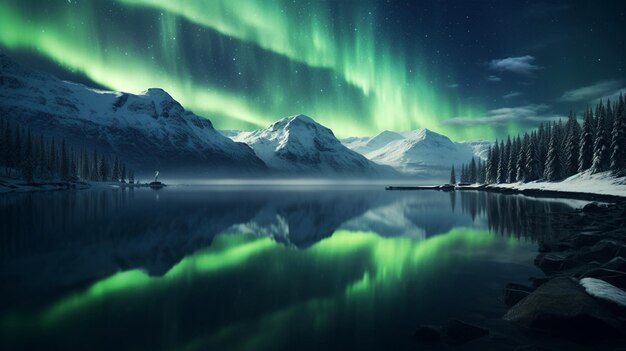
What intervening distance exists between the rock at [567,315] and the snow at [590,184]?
64.9 meters

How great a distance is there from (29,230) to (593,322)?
42168 mm

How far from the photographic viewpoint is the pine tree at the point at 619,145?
77.1 m

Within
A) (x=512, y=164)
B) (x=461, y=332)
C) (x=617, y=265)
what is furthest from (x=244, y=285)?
(x=512, y=164)

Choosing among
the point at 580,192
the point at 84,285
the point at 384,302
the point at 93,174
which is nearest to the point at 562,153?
the point at 580,192

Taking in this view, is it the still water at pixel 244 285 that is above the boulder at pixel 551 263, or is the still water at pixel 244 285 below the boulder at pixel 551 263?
below

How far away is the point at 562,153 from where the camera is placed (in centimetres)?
10494

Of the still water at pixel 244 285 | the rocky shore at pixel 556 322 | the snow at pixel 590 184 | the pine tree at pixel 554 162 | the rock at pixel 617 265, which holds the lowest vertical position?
the still water at pixel 244 285

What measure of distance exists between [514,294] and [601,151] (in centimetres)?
8735

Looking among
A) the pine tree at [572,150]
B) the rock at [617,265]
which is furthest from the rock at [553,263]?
the pine tree at [572,150]

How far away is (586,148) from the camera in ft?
295

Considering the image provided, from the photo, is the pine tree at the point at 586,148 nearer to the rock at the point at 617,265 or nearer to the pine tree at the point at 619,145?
the pine tree at the point at 619,145

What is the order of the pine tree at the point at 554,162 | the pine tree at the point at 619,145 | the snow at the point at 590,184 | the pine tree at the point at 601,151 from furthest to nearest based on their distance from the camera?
the pine tree at the point at 554,162, the pine tree at the point at 601,151, the pine tree at the point at 619,145, the snow at the point at 590,184

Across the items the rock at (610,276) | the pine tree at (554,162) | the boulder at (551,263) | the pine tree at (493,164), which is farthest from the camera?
the pine tree at (493,164)

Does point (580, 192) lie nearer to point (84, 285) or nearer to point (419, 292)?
point (419, 292)
